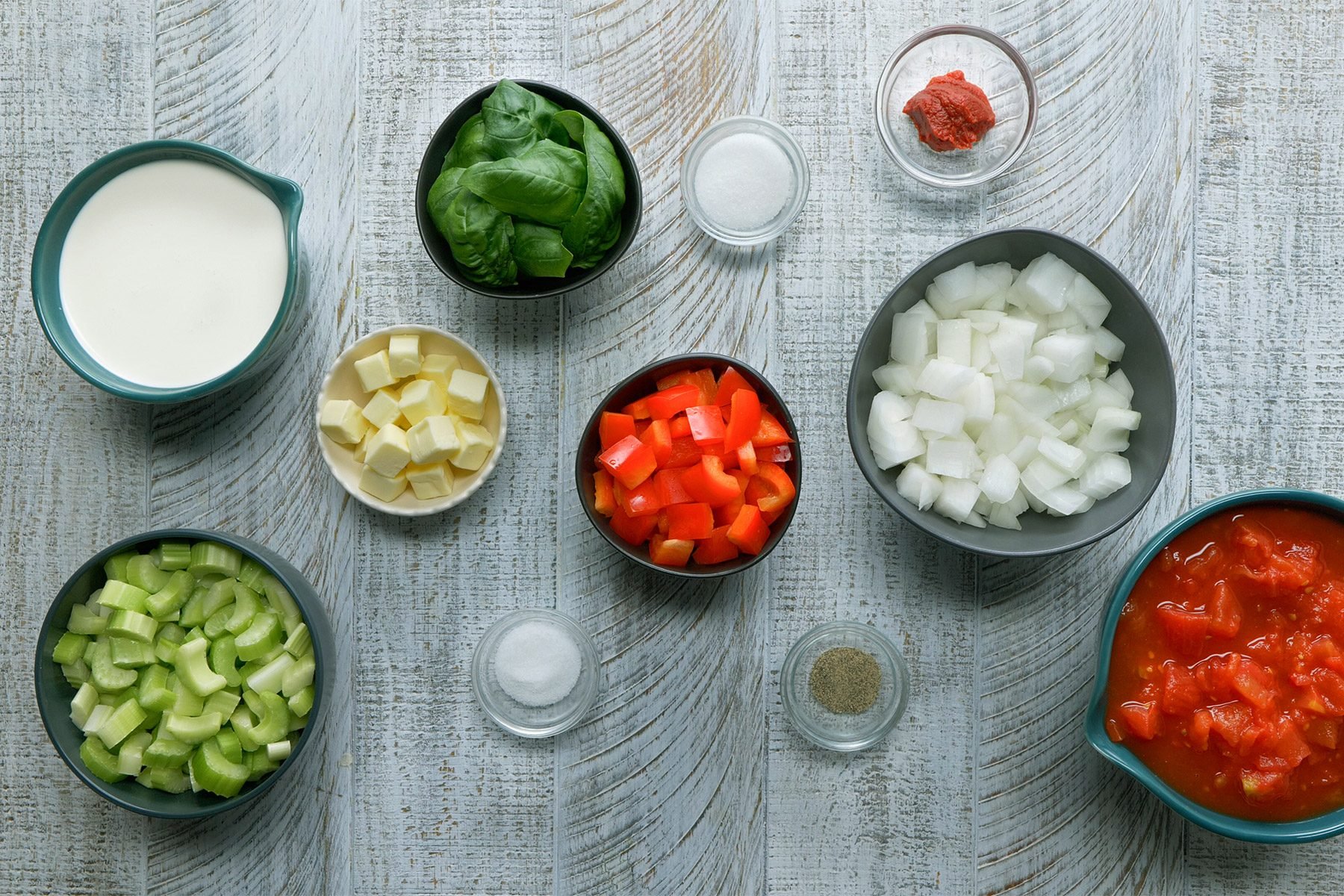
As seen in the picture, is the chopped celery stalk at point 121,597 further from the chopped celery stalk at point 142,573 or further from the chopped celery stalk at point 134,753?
the chopped celery stalk at point 134,753

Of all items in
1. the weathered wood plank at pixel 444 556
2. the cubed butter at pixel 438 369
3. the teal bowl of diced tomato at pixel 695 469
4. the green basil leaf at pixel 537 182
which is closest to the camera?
the green basil leaf at pixel 537 182

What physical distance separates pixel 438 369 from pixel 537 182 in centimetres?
43

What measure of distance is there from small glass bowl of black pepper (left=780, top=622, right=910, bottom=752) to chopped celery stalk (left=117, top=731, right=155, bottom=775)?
4.04 ft

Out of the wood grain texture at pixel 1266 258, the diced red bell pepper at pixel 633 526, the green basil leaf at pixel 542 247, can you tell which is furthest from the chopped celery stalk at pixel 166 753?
the wood grain texture at pixel 1266 258

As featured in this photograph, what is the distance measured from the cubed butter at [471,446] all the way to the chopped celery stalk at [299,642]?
1.40 ft

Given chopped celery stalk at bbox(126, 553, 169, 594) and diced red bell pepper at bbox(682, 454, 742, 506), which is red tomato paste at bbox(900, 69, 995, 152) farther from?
chopped celery stalk at bbox(126, 553, 169, 594)

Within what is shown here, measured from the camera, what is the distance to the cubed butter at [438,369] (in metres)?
1.77

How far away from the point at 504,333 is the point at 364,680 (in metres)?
0.77

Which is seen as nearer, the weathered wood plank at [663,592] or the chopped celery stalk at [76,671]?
the chopped celery stalk at [76,671]

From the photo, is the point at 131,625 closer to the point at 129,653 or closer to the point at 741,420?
the point at 129,653

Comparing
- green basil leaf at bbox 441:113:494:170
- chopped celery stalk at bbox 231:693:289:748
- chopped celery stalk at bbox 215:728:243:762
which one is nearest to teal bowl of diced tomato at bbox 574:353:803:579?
green basil leaf at bbox 441:113:494:170

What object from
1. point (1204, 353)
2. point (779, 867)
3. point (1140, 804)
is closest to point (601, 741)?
point (779, 867)

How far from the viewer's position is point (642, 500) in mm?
1694

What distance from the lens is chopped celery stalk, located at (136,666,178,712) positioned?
67.2 inches
